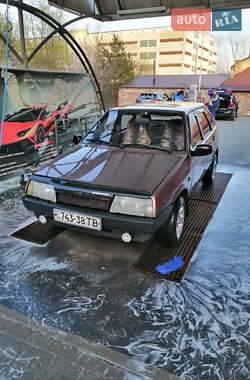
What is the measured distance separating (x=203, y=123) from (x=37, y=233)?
3.25 meters

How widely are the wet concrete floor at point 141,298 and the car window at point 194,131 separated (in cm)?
131

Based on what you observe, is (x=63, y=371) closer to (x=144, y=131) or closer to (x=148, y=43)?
(x=144, y=131)

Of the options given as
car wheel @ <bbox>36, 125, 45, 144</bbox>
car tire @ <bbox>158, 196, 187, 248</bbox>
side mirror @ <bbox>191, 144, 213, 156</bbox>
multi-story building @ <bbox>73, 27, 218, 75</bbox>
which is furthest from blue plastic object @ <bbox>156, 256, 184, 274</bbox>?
multi-story building @ <bbox>73, 27, 218, 75</bbox>

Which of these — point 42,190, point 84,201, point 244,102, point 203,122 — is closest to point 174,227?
point 84,201

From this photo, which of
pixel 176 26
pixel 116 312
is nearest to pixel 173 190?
pixel 116 312

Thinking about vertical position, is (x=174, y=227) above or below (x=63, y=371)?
above

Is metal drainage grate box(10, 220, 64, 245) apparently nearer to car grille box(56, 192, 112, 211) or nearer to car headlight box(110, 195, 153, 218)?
car grille box(56, 192, 112, 211)

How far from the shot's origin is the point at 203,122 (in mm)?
5211

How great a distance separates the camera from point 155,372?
210cm

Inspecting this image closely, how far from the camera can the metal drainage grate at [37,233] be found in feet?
13.0

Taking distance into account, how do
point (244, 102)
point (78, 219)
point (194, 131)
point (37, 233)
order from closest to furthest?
point (78, 219), point (37, 233), point (194, 131), point (244, 102)

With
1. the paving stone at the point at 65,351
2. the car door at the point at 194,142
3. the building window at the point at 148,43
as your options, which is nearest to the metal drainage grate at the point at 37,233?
the paving stone at the point at 65,351

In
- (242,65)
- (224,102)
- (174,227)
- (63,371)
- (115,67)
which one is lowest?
(63,371)

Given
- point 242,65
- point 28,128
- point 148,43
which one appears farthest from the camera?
point 148,43
